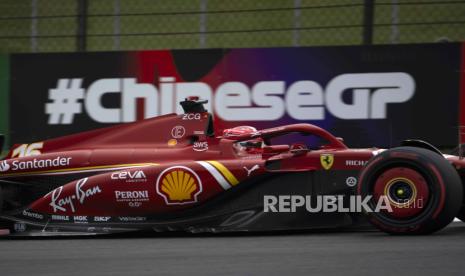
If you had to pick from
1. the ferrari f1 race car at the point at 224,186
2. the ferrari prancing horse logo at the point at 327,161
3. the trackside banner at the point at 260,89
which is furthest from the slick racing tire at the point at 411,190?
the trackside banner at the point at 260,89

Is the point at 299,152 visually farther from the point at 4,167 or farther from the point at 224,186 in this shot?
the point at 4,167

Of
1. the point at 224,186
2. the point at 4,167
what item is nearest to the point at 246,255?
the point at 224,186

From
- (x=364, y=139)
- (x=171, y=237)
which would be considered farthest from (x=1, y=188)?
(x=364, y=139)

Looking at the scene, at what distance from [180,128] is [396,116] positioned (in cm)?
332

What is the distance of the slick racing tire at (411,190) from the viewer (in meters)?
5.51

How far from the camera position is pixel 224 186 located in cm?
612

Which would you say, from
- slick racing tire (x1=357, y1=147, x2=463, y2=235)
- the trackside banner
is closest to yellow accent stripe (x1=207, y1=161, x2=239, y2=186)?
slick racing tire (x1=357, y1=147, x2=463, y2=235)

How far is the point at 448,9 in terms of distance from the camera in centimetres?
976

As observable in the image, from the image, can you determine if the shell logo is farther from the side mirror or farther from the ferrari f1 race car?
the side mirror

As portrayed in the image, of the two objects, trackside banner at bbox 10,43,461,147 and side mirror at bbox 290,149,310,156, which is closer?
side mirror at bbox 290,149,310,156

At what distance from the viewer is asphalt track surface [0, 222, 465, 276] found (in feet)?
14.7

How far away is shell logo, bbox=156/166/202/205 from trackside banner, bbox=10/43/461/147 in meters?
3.53

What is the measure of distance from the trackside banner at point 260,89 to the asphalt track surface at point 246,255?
330cm

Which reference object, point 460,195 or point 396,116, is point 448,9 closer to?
point 396,116
